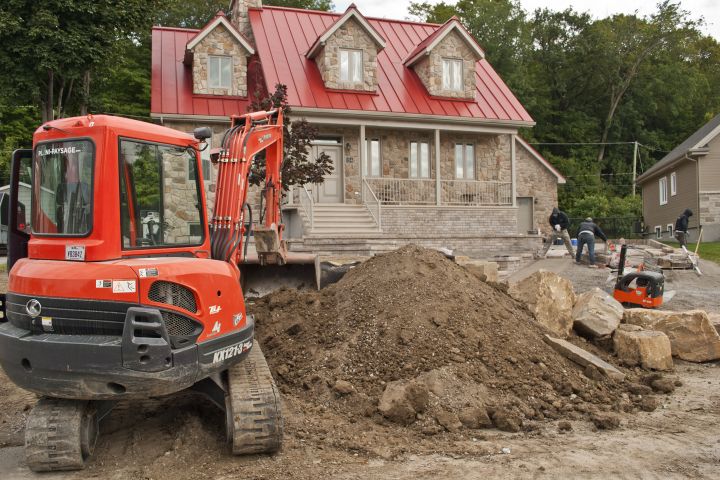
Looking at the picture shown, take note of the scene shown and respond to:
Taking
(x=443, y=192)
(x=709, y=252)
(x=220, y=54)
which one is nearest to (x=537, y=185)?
(x=443, y=192)

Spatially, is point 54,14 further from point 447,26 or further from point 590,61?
point 590,61

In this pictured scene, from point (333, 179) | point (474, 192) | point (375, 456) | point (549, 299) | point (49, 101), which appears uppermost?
point (49, 101)

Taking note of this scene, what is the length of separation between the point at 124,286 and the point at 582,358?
5.46 m

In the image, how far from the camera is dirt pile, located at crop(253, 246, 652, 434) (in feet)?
21.8

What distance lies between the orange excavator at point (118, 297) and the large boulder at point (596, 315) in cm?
569

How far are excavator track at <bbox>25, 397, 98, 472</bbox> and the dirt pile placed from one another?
232 centimetres

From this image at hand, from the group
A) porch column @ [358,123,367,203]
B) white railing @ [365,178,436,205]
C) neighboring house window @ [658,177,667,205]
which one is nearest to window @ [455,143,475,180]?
white railing @ [365,178,436,205]

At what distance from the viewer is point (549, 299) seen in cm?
995

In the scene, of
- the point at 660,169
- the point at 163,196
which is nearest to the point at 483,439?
the point at 163,196

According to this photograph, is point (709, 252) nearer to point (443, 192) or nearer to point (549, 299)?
point (443, 192)

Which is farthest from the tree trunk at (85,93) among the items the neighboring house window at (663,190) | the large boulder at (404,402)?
the neighboring house window at (663,190)

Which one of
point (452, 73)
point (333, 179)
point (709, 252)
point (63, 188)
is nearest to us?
point (63, 188)

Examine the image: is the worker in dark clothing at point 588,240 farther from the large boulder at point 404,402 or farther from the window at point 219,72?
the large boulder at point 404,402

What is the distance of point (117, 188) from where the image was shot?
507cm
